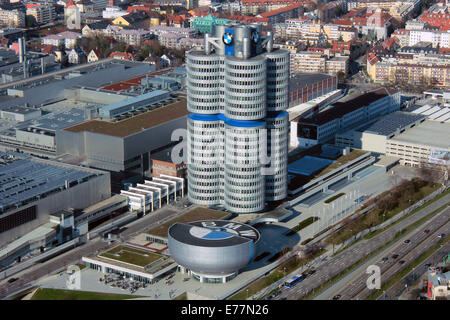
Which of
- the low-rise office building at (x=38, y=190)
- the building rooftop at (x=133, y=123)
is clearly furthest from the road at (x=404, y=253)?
the building rooftop at (x=133, y=123)

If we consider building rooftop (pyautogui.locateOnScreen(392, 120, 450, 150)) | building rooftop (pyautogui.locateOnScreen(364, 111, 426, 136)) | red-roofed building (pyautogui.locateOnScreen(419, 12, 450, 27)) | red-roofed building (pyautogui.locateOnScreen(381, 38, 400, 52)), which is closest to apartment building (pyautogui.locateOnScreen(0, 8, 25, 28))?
red-roofed building (pyautogui.locateOnScreen(381, 38, 400, 52))

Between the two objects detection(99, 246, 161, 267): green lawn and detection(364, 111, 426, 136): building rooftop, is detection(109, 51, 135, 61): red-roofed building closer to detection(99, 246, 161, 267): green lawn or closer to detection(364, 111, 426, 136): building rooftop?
detection(364, 111, 426, 136): building rooftop

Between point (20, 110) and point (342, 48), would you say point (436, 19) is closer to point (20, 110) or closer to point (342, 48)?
point (342, 48)

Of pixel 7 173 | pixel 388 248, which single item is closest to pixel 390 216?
pixel 388 248

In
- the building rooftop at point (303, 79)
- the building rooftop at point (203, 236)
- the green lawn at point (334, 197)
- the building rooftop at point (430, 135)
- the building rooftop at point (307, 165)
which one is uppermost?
the building rooftop at point (303, 79)

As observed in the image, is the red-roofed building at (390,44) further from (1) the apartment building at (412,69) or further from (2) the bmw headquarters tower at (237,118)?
(2) the bmw headquarters tower at (237,118)

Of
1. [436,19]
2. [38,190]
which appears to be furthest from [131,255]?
[436,19]
